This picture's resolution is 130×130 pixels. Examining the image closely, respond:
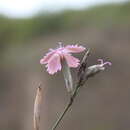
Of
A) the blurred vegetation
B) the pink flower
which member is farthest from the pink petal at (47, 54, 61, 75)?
the blurred vegetation

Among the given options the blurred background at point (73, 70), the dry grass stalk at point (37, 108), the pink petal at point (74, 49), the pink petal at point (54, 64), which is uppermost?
the pink petal at point (74, 49)

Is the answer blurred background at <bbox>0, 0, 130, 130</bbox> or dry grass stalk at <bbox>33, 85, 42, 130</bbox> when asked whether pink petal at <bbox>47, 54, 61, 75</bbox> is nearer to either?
dry grass stalk at <bbox>33, 85, 42, 130</bbox>

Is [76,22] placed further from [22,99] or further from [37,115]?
[37,115]

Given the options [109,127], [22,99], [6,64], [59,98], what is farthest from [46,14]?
[109,127]

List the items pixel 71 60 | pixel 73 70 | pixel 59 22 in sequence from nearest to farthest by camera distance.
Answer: pixel 71 60 < pixel 73 70 < pixel 59 22

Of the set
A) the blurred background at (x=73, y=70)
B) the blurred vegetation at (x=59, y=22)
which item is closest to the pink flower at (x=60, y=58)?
the blurred background at (x=73, y=70)

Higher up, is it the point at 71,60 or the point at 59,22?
the point at 71,60

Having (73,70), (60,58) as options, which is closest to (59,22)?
(73,70)

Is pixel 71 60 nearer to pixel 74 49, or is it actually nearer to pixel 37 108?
pixel 74 49

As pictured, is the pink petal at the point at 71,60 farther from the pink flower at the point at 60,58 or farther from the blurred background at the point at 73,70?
the blurred background at the point at 73,70
